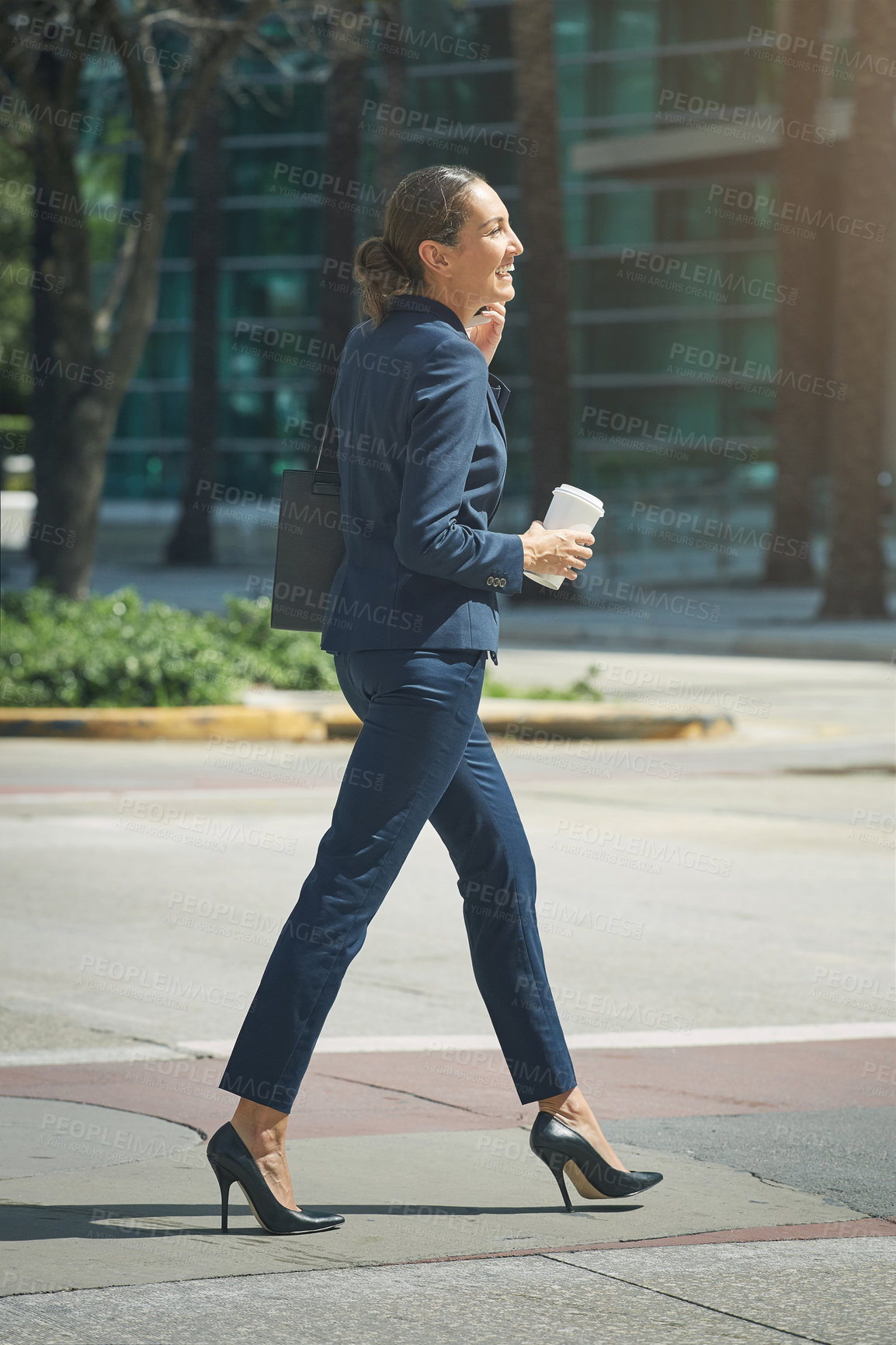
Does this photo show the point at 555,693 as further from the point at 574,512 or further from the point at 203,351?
the point at 203,351

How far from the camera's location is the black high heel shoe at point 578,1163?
4.19 m

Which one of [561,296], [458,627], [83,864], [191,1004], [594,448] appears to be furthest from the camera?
[594,448]

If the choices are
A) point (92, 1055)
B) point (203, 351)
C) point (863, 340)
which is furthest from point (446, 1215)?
point (203, 351)

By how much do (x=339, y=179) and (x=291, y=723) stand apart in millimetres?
19435

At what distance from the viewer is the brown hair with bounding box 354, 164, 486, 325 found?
4168 millimetres

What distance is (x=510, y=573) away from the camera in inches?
158

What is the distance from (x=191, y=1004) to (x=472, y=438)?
3059mm

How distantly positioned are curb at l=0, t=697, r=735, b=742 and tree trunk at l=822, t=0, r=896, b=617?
34.1ft

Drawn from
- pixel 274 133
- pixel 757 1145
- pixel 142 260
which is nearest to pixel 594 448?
pixel 274 133

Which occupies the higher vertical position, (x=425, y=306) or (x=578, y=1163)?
(x=425, y=306)

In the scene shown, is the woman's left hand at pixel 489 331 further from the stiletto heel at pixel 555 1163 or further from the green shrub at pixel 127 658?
the green shrub at pixel 127 658

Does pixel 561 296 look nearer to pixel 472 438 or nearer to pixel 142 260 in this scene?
pixel 142 260

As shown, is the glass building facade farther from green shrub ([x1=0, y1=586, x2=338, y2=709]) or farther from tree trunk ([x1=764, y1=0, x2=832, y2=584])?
green shrub ([x1=0, y1=586, x2=338, y2=709])

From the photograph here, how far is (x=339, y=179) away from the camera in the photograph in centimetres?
3189
